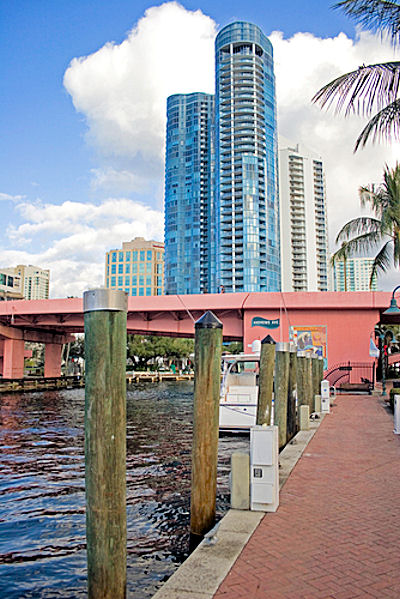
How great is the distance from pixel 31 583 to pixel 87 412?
3.17 m

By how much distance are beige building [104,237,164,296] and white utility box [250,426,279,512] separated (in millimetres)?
163489

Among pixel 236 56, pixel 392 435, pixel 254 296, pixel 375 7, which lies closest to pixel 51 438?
pixel 392 435

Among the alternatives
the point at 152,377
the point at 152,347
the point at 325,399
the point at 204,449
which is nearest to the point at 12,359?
the point at 152,377

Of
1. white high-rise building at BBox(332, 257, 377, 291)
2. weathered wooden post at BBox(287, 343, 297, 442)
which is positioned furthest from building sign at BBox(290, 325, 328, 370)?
white high-rise building at BBox(332, 257, 377, 291)

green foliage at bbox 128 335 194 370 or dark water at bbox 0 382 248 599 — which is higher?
green foliage at bbox 128 335 194 370

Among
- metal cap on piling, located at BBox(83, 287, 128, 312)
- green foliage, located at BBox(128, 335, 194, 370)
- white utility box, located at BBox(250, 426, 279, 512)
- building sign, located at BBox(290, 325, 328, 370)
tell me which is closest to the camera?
metal cap on piling, located at BBox(83, 287, 128, 312)

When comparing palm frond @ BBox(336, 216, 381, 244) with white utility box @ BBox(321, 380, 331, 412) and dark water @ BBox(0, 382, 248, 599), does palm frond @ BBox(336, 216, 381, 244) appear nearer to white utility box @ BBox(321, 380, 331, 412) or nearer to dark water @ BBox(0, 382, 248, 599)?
white utility box @ BBox(321, 380, 331, 412)

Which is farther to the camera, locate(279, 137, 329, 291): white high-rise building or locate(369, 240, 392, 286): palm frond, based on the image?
locate(279, 137, 329, 291): white high-rise building

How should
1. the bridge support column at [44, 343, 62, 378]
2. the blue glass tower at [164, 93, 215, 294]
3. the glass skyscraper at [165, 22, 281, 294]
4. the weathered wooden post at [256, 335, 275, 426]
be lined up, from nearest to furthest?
1. the weathered wooden post at [256, 335, 275, 426]
2. the bridge support column at [44, 343, 62, 378]
3. the glass skyscraper at [165, 22, 281, 294]
4. the blue glass tower at [164, 93, 215, 294]

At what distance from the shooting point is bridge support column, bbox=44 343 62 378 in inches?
1935

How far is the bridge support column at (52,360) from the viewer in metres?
49.2

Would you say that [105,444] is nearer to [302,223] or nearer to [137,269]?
[302,223]

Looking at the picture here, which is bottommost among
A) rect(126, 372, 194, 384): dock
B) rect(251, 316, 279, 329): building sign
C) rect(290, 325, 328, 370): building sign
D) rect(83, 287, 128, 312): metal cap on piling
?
rect(126, 372, 194, 384): dock

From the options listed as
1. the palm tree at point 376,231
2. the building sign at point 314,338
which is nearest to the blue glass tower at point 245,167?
the building sign at point 314,338
